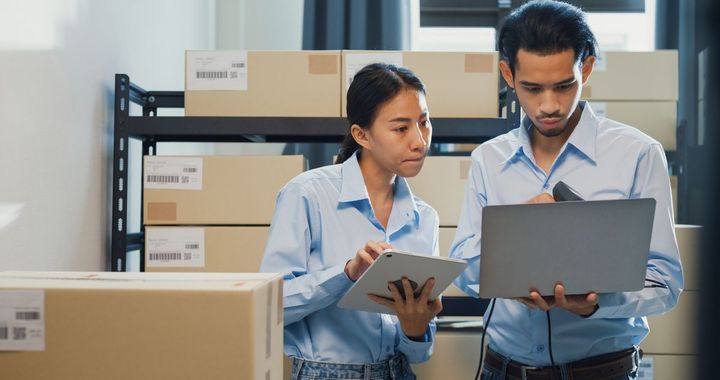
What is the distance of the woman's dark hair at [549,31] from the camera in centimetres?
114

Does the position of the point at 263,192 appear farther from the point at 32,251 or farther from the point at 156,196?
the point at 32,251

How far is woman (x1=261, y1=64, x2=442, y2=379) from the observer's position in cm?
116

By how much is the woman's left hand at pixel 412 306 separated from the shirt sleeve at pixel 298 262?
0.09 meters

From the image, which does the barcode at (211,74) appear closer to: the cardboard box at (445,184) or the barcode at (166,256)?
the barcode at (166,256)

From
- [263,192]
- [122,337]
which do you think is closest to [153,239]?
[263,192]

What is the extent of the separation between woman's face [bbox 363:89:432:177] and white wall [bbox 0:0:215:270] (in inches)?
25.5

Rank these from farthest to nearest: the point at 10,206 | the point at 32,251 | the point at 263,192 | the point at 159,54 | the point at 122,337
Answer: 1. the point at 159,54
2. the point at 263,192
3. the point at 32,251
4. the point at 10,206
5. the point at 122,337

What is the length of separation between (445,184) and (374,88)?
0.46m

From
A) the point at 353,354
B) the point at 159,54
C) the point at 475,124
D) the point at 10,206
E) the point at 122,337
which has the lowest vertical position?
the point at 353,354

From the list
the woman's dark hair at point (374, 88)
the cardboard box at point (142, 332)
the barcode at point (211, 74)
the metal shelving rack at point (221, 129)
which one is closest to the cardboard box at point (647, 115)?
the metal shelving rack at point (221, 129)

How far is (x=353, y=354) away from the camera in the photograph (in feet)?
3.85

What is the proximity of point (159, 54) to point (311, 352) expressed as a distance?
1.35 m

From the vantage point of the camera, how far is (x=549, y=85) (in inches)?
44.8

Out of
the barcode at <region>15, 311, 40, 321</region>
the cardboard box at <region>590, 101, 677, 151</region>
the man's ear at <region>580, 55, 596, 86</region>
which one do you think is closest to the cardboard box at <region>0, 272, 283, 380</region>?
the barcode at <region>15, 311, 40, 321</region>
